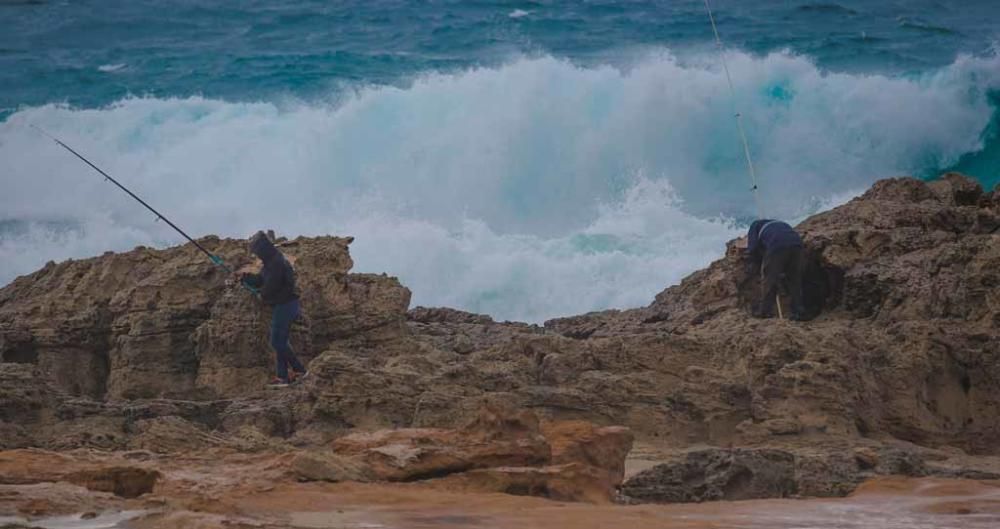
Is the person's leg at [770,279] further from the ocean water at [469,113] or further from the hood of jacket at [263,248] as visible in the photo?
the ocean water at [469,113]

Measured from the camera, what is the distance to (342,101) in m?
26.8

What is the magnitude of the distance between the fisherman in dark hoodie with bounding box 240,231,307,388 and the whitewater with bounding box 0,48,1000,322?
11016 millimetres

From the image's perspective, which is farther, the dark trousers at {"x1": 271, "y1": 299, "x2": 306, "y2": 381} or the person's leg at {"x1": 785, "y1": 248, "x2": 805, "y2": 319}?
the person's leg at {"x1": 785, "y1": 248, "x2": 805, "y2": 319}

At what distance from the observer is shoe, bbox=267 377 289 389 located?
31.0 feet

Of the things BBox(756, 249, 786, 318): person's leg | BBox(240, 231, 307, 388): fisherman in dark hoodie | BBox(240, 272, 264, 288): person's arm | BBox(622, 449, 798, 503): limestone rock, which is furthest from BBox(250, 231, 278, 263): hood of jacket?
BBox(622, 449, 798, 503): limestone rock

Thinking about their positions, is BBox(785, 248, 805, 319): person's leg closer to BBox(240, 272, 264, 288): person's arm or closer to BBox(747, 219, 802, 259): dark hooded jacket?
BBox(747, 219, 802, 259): dark hooded jacket

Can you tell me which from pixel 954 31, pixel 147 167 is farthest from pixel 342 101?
pixel 954 31

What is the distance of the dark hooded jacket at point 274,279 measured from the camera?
9.98 metres

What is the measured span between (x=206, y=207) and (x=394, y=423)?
52.4ft

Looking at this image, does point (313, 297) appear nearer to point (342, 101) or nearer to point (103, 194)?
point (103, 194)

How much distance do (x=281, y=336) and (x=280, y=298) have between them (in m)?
0.23

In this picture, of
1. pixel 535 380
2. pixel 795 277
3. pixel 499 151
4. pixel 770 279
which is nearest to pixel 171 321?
pixel 535 380

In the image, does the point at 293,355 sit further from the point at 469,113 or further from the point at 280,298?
the point at 469,113

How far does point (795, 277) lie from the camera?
10.6 metres
